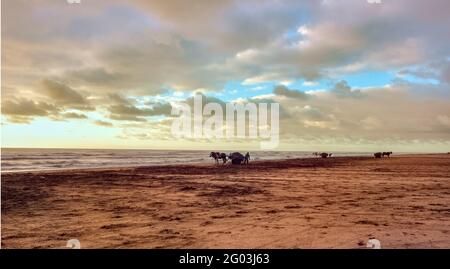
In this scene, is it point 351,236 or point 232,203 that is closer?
point 351,236

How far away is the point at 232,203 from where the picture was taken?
10.8 m

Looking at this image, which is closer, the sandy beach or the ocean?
the sandy beach

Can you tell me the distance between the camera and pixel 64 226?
780 centimetres

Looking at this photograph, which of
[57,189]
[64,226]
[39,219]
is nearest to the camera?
[64,226]

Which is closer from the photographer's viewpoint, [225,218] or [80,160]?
[225,218]

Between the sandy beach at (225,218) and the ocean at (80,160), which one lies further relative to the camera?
the ocean at (80,160)
